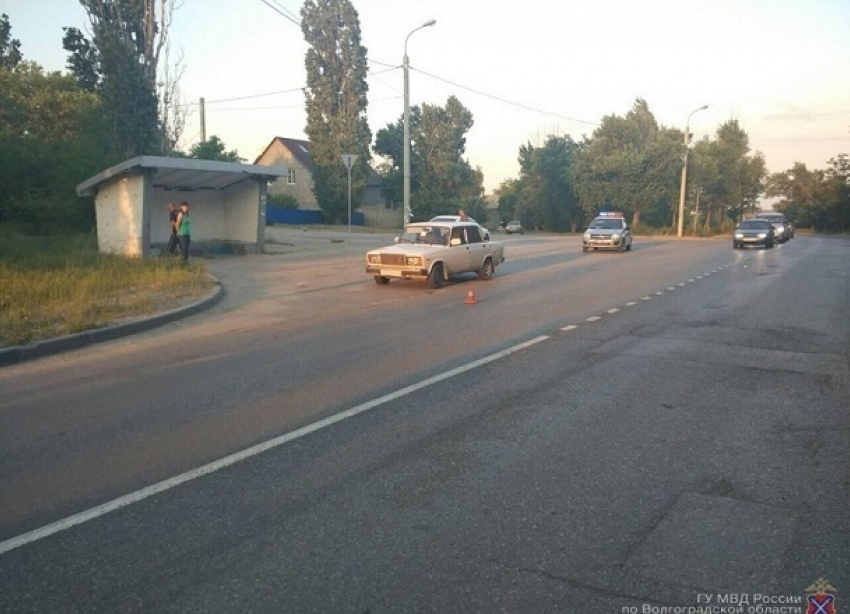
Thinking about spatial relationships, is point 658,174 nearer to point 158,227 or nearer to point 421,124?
point 421,124

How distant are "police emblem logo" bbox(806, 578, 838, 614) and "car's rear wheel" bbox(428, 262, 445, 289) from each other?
41.8ft

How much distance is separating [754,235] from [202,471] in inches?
1358

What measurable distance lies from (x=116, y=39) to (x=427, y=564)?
35380mm

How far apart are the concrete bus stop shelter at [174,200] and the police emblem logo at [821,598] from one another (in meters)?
19.2

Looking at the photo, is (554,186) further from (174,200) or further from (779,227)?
(174,200)

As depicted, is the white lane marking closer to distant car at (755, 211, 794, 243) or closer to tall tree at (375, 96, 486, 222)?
distant car at (755, 211, 794, 243)

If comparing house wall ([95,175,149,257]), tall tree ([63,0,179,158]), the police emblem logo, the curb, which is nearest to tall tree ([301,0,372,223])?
tall tree ([63,0,179,158])

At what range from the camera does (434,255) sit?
624 inches

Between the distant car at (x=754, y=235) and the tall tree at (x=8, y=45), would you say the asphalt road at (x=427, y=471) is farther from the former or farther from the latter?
the tall tree at (x=8, y=45)

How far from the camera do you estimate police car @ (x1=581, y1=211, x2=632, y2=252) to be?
29.7m

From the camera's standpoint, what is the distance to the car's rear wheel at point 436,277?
15.9m

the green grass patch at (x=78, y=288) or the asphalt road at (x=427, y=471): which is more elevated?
the green grass patch at (x=78, y=288)

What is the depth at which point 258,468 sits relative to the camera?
485 cm

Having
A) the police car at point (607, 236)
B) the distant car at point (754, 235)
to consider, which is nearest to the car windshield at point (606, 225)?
the police car at point (607, 236)
